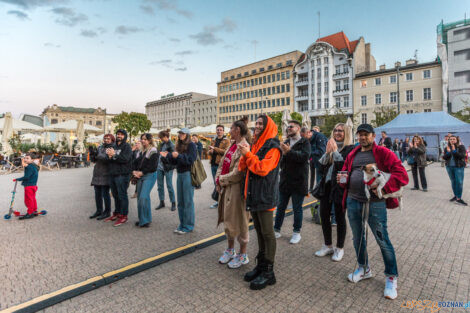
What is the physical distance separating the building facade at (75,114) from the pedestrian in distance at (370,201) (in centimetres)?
15075

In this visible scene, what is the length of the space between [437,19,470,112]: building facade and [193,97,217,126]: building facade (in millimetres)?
63462

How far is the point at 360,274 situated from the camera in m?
3.37

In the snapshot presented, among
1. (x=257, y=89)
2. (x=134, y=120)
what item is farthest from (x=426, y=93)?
(x=134, y=120)

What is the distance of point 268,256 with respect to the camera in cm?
324

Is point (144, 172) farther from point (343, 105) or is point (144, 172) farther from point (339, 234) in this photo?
point (343, 105)

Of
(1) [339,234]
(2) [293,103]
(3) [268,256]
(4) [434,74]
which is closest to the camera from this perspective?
(3) [268,256]

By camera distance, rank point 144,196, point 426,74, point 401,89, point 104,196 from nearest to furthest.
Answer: point 144,196
point 104,196
point 426,74
point 401,89

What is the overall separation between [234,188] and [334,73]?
192 feet

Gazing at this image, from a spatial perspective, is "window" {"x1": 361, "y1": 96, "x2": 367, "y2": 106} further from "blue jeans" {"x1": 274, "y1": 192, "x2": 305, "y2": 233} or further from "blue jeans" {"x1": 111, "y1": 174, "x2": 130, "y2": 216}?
"blue jeans" {"x1": 111, "y1": 174, "x2": 130, "y2": 216}

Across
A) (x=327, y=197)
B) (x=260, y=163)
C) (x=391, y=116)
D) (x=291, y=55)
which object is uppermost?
(x=291, y=55)

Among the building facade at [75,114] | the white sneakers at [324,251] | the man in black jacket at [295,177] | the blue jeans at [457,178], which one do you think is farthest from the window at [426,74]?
the building facade at [75,114]

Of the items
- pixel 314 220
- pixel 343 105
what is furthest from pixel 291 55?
pixel 314 220

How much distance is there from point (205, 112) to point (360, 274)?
96.3m

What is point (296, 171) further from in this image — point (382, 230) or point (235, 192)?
point (382, 230)
